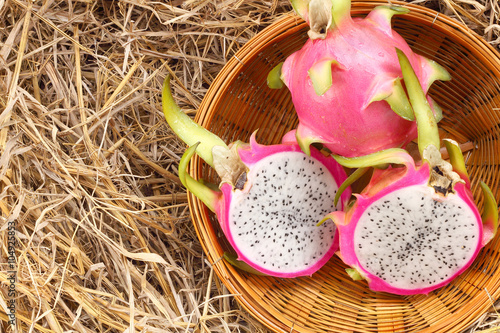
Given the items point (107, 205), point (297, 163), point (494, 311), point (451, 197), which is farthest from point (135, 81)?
point (494, 311)

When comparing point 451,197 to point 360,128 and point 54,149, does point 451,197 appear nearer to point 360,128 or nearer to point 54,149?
point 360,128

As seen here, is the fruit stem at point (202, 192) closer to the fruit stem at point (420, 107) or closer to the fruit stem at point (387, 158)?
the fruit stem at point (387, 158)

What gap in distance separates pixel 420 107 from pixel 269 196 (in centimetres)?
41

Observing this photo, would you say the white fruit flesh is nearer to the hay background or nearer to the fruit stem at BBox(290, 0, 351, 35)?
the hay background

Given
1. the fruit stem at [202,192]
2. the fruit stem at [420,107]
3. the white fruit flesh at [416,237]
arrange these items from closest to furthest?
1. the fruit stem at [420,107]
2. the white fruit flesh at [416,237]
3. the fruit stem at [202,192]

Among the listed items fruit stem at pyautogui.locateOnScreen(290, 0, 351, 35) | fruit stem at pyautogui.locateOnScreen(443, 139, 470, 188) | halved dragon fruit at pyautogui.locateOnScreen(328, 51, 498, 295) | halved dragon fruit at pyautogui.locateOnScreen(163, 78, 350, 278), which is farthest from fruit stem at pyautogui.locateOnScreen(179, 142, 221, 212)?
fruit stem at pyautogui.locateOnScreen(443, 139, 470, 188)

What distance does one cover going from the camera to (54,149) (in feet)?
4.35

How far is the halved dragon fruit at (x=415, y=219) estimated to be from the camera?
1046 mm

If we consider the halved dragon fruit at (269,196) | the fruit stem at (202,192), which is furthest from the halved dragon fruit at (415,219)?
the fruit stem at (202,192)

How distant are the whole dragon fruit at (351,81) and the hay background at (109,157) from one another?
0.29 meters

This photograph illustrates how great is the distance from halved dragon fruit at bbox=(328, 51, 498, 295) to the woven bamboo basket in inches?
3.0

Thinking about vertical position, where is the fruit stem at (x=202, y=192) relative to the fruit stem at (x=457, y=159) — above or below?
below

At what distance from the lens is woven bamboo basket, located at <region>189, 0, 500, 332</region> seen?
47.8 inches

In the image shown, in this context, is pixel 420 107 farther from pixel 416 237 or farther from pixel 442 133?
pixel 442 133
